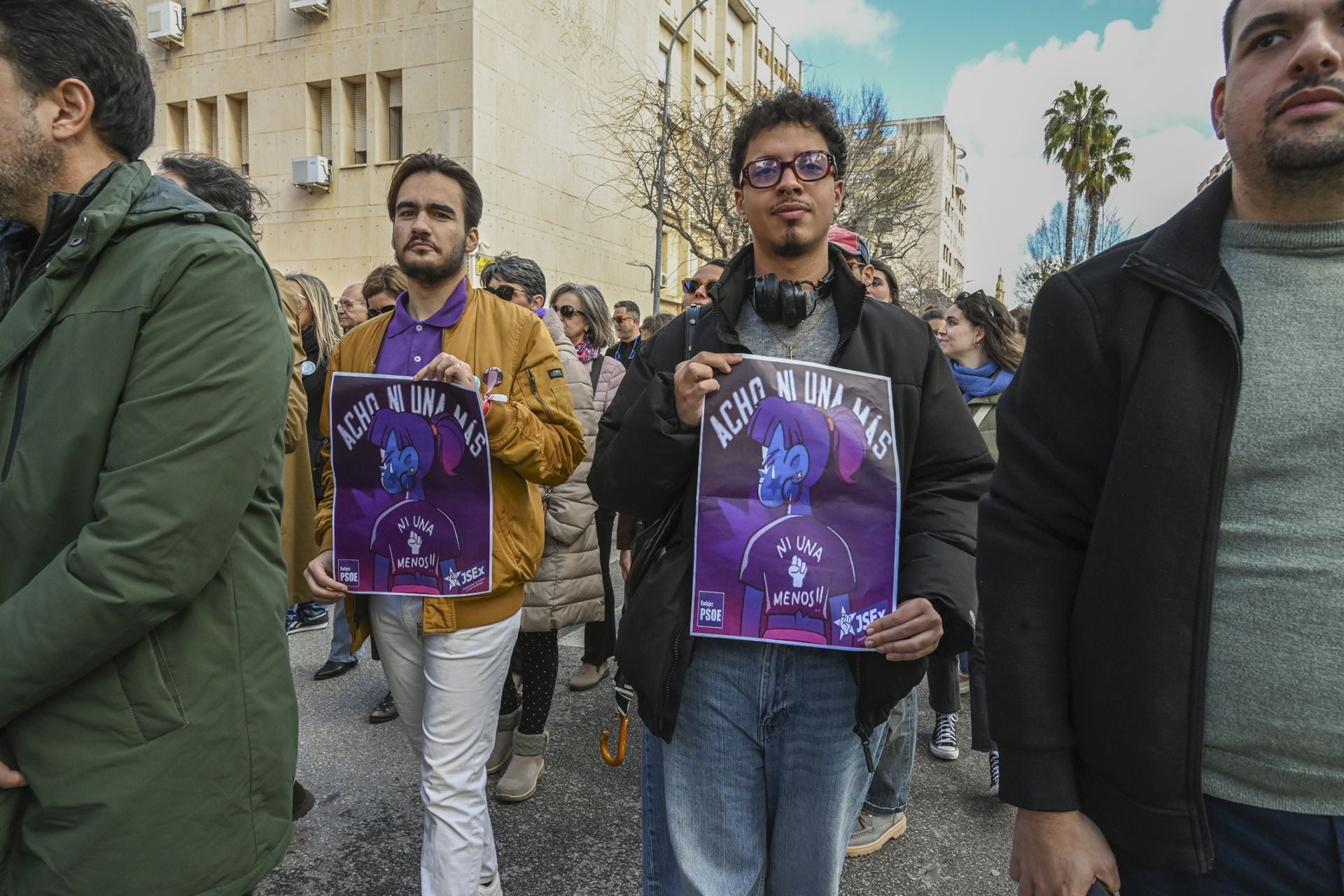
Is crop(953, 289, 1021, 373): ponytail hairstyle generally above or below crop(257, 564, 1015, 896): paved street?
above

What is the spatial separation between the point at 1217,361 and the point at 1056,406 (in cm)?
24

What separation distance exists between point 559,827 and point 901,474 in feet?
7.37

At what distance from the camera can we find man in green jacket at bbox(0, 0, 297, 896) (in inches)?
56.9

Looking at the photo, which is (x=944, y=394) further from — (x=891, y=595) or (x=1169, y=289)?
(x=1169, y=289)

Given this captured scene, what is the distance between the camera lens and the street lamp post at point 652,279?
2114 cm

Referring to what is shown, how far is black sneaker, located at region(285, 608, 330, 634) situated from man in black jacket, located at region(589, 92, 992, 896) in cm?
463

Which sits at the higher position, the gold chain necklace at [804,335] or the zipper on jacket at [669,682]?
the gold chain necklace at [804,335]

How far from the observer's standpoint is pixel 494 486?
270 cm

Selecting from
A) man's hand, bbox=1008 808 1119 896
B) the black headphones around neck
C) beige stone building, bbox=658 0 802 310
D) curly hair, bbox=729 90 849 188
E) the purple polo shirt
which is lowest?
man's hand, bbox=1008 808 1119 896

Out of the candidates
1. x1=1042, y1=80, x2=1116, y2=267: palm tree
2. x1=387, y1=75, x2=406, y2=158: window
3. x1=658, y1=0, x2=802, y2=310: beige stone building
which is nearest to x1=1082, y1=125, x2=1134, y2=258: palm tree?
x1=1042, y1=80, x2=1116, y2=267: palm tree

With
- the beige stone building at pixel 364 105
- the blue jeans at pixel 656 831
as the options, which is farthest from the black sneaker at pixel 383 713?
the beige stone building at pixel 364 105

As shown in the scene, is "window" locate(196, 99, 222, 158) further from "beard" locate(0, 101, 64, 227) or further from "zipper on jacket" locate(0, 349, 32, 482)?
"zipper on jacket" locate(0, 349, 32, 482)

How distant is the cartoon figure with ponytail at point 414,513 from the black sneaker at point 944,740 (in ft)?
8.69

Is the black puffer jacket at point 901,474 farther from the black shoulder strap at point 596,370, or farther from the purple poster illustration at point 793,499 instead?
the black shoulder strap at point 596,370
